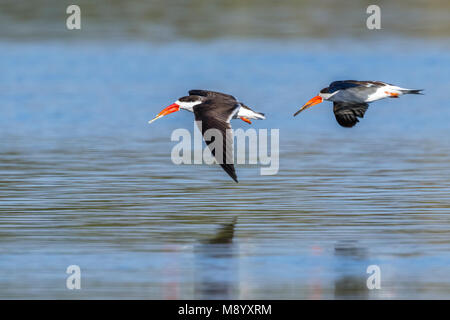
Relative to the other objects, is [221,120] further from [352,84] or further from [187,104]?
[352,84]

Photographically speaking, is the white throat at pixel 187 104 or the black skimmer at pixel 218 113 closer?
the black skimmer at pixel 218 113

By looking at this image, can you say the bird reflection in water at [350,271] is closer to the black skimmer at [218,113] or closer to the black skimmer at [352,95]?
the black skimmer at [218,113]

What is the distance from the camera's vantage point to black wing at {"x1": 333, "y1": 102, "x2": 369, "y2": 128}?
1398 centimetres

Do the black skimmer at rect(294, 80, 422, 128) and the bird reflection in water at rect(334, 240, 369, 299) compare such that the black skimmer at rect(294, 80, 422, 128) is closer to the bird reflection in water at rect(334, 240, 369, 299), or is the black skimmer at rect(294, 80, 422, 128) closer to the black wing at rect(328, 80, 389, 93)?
the black wing at rect(328, 80, 389, 93)

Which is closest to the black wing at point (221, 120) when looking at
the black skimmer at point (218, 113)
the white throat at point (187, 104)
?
the black skimmer at point (218, 113)

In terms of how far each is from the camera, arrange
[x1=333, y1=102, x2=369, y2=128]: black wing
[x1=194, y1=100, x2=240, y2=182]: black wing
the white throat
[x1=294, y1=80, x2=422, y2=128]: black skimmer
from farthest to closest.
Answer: [x1=333, y1=102, x2=369, y2=128]: black wing < [x1=294, y1=80, x2=422, y2=128]: black skimmer < the white throat < [x1=194, y1=100, x2=240, y2=182]: black wing

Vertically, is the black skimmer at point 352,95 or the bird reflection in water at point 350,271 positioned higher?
the black skimmer at point 352,95

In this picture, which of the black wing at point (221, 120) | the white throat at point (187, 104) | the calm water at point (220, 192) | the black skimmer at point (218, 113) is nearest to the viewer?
the calm water at point (220, 192)

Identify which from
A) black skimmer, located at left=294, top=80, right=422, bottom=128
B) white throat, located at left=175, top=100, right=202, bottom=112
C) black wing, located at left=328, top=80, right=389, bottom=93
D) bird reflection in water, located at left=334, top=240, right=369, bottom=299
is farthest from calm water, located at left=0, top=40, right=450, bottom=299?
black wing, located at left=328, top=80, right=389, bottom=93

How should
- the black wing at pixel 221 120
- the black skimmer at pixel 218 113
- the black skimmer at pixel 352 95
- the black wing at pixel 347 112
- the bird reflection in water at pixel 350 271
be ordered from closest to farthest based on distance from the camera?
the bird reflection in water at pixel 350 271
the black wing at pixel 221 120
the black skimmer at pixel 218 113
the black skimmer at pixel 352 95
the black wing at pixel 347 112

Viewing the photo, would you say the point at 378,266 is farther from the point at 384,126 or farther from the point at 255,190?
the point at 384,126

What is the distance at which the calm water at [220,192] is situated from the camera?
9719 millimetres

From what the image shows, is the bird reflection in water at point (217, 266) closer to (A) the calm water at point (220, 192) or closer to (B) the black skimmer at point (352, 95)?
(A) the calm water at point (220, 192)

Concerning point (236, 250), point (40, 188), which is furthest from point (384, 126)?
point (236, 250)
